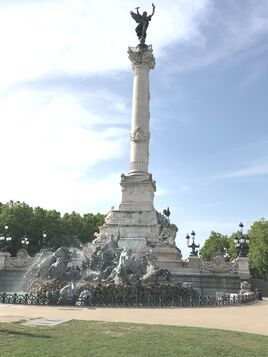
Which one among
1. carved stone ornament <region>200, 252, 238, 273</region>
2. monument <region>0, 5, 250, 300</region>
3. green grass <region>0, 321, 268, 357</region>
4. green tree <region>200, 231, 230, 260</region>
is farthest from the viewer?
green tree <region>200, 231, 230, 260</region>

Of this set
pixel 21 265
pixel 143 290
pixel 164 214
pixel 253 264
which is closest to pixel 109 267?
pixel 143 290

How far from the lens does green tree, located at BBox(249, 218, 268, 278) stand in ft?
196

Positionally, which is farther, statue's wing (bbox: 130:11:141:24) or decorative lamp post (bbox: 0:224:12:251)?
statue's wing (bbox: 130:11:141:24)

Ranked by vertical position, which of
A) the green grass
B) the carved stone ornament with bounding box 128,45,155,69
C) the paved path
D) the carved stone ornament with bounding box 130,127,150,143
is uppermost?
the carved stone ornament with bounding box 128,45,155,69

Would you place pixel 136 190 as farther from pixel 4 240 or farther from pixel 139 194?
pixel 4 240

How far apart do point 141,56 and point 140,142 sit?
8.93m

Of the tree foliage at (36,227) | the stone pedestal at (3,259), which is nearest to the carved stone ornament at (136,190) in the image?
the stone pedestal at (3,259)

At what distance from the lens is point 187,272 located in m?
36.4

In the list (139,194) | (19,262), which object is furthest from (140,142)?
(19,262)

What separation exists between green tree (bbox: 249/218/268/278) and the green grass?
4812 cm

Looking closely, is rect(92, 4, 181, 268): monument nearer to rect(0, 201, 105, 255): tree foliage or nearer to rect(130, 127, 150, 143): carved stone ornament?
rect(130, 127, 150, 143): carved stone ornament

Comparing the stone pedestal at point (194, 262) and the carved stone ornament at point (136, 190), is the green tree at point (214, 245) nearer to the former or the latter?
the carved stone ornament at point (136, 190)

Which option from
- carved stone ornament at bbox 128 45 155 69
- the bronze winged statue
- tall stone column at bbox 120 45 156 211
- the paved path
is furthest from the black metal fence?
the bronze winged statue

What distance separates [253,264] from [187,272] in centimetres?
2744
